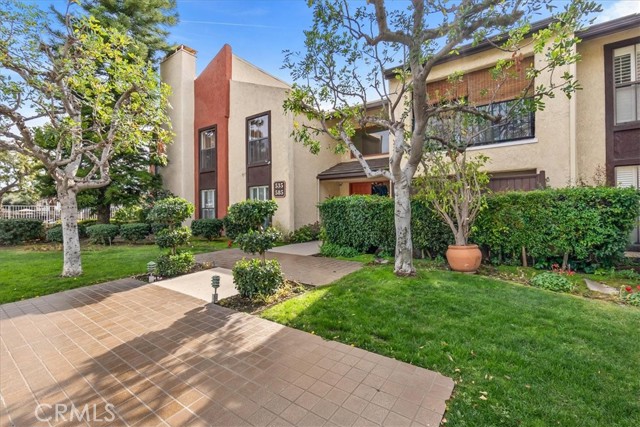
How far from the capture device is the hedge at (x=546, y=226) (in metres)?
6.63

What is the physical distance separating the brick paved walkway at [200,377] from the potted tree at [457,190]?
15.9 feet

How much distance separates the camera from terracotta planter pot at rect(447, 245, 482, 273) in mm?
7414

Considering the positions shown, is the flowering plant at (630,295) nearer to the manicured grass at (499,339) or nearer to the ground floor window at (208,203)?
the manicured grass at (499,339)

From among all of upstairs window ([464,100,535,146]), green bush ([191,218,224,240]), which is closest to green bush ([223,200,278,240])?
upstairs window ([464,100,535,146])

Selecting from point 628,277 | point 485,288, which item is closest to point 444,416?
point 485,288

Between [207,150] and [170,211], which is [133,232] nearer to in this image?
[207,150]

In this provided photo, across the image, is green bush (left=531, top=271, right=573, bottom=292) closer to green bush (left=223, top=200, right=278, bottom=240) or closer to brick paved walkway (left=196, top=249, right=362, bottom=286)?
brick paved walkway (left=196, top=249, right=362, bottom=286)

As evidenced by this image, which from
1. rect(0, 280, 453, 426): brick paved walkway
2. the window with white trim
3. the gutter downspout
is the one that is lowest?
rect(0, 280, 453, 426): brick paved walkway

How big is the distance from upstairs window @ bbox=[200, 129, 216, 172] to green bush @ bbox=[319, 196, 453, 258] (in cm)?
923

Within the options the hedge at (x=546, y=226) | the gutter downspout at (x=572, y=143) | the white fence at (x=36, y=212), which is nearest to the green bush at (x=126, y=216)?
the white fence at (x=36, y=212)

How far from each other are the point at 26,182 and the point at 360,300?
20681 mm

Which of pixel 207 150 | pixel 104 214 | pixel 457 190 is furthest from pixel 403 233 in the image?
pixel 104 214

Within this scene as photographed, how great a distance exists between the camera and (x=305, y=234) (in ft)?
46.6

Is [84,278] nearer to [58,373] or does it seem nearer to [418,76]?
[58,373]
